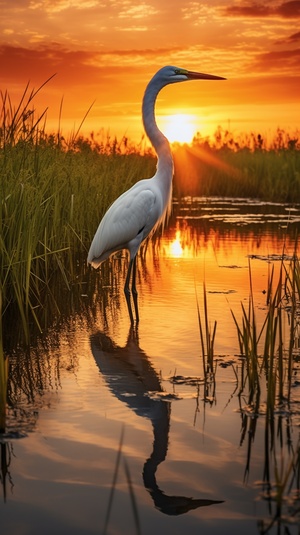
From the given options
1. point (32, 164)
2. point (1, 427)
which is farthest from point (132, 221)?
point (1, 427)

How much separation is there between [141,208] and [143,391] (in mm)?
3219

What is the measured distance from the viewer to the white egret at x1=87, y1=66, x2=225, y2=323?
700 cm

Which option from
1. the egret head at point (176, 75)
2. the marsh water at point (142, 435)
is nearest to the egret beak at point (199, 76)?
the egret head at point (176, 75)

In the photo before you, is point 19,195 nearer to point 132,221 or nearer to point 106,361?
point 132,221

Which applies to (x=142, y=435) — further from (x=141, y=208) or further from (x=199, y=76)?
(x=199, y=76)

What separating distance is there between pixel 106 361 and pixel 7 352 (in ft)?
2.08

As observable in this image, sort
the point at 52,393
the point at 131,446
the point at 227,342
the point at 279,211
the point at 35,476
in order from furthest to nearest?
the point at 279,211 < the point at 227,342 < the point at 52,393 < the point at 131,446 < the point at 35,476

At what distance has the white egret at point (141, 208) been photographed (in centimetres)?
700

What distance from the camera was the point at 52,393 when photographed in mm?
3982

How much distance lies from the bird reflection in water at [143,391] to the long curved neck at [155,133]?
2.22 metres

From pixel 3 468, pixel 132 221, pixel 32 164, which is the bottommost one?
pixel 3 468

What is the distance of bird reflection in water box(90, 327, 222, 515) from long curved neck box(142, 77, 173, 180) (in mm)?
2219

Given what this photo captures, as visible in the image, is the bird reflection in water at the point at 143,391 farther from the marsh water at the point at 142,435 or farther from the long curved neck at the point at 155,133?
the long curved neck at the point at 155,133

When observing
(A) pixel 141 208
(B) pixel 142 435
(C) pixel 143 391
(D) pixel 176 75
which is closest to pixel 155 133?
(D) pixel 176 75
